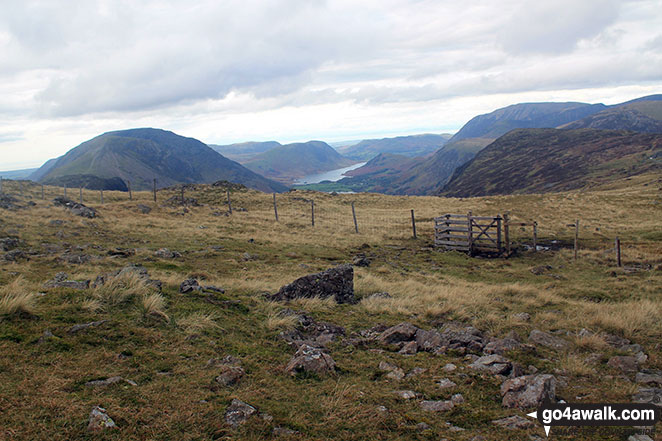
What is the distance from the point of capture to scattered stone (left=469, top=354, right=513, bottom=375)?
19.5 ft

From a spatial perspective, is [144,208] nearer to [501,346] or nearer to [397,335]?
[397,335]

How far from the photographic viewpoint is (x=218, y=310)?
8.15 m

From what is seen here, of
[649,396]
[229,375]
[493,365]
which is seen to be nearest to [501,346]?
[493,365]

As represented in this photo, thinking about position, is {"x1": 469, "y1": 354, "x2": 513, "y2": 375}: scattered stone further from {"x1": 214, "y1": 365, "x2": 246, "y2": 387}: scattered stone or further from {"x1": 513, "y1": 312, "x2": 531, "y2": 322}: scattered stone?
{"x1": 214, "y1": 365, "x2": 246, "y2": 387}: scattered stone

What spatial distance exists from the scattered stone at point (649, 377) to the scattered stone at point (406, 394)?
3.74m

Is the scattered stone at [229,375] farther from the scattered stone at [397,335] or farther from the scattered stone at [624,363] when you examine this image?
the scattered stone at [624,363]

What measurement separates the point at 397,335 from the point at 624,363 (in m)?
3.92

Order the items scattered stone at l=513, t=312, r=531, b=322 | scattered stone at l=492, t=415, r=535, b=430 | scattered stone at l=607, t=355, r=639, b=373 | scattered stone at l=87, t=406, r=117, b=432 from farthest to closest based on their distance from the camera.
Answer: scattered stone at l=513, t=312, r=531, b=322, scattered stone at l=607, t=355, r=639, b=373, scattered stone at l=492, t=415, r=535, b=430, scattered stone at l=87, t=406, r=117, b=432

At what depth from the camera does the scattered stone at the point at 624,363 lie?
20.7ft

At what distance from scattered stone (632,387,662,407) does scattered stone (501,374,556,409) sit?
3.91ft

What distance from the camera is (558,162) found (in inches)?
5094

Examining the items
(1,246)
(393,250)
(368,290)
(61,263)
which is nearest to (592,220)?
(393,250)

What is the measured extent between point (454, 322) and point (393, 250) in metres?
13.9

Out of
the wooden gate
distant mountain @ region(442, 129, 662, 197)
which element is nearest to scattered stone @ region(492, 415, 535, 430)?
the wooden gate
